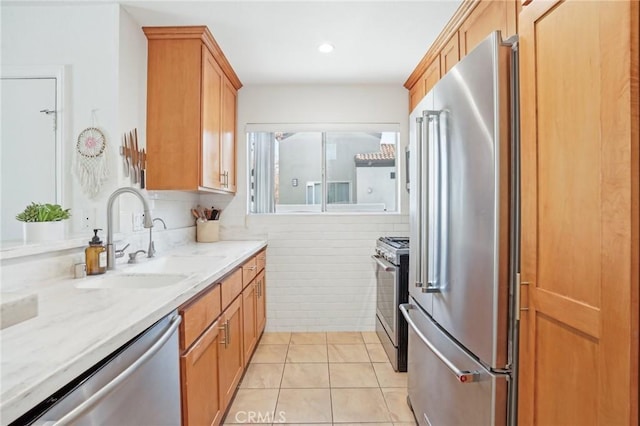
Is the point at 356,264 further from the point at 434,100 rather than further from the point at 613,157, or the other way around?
the point at 613,157

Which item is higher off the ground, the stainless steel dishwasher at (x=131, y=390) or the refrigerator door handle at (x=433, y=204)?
the refrigerator door handle at (x=433, y=204)

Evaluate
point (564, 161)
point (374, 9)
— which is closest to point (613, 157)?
point (564, 161)

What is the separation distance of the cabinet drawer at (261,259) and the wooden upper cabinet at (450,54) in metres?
2.11

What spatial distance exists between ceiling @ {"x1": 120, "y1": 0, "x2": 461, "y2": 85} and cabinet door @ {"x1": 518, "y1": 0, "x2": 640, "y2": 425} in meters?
1.31

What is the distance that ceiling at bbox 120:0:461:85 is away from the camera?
2.06 m

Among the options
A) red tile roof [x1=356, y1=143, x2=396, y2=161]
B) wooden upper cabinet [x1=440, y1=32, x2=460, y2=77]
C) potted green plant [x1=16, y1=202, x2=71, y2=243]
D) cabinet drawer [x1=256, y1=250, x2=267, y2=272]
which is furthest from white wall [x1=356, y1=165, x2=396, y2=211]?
potted green plant [x1=16, y1=202, x2=71, y2=243]

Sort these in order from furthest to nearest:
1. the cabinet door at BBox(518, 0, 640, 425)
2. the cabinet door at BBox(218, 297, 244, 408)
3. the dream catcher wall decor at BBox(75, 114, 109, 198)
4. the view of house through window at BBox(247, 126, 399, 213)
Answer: the view of house through window at BBox(247, 126, 399, 213)
the dream catcher wall decor at BBox(75, 114, 109, 198)
the cabinet door at BBox(218, 297, 244, 408)
the cabinet door at BBox(518, 0, 640, 425)

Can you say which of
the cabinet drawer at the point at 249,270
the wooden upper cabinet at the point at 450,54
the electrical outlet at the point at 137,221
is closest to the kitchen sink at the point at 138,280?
the electrical outlet at the point at 137,221

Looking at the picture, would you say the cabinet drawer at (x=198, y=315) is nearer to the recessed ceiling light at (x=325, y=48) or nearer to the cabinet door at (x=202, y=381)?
the cabinet door at (x=202, y=381)

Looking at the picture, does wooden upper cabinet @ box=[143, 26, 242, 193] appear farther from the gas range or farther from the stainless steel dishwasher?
the gas range

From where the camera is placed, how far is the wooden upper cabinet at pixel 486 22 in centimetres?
156

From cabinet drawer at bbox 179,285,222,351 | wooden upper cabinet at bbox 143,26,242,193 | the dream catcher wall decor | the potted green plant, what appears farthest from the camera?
wooden upper cabinet at bbox 143,26,242,193

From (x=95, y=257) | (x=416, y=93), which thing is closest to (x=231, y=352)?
(x=95, y=257)

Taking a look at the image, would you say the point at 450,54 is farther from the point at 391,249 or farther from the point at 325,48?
the point at 391,249
